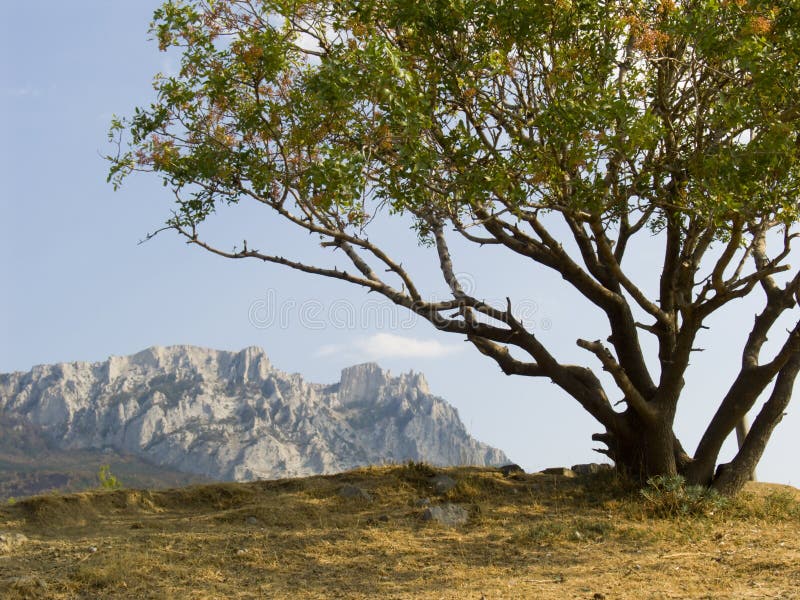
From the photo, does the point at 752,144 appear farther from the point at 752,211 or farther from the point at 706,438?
the point at 706,438

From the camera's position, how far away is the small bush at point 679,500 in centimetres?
1380

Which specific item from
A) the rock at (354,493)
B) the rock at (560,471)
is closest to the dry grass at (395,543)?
the rock at (354,493)

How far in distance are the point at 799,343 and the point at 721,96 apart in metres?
5.63

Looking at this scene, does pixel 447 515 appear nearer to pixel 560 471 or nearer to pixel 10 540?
pixel 560 471

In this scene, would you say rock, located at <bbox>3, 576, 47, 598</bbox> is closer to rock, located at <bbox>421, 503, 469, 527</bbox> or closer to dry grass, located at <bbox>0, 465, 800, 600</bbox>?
dry grass, located at <bbox>0, 465, 800, 600</bbox>

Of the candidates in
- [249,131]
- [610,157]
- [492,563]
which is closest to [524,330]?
[610,157]

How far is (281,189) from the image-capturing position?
14125mm

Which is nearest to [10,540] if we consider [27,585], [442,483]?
[27,585]

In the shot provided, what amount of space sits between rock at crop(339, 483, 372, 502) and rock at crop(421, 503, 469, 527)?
160cm

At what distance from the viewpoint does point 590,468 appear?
56.7 feet

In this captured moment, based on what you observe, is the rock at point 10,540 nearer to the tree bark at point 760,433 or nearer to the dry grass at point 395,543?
the dry grass at point 395,543

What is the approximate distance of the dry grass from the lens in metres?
10.0

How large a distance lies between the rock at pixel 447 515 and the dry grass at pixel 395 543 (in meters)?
0.18

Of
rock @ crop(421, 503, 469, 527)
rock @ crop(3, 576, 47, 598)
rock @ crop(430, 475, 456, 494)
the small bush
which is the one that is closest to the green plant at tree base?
rock @ crop(3, 576, 47, 598)
